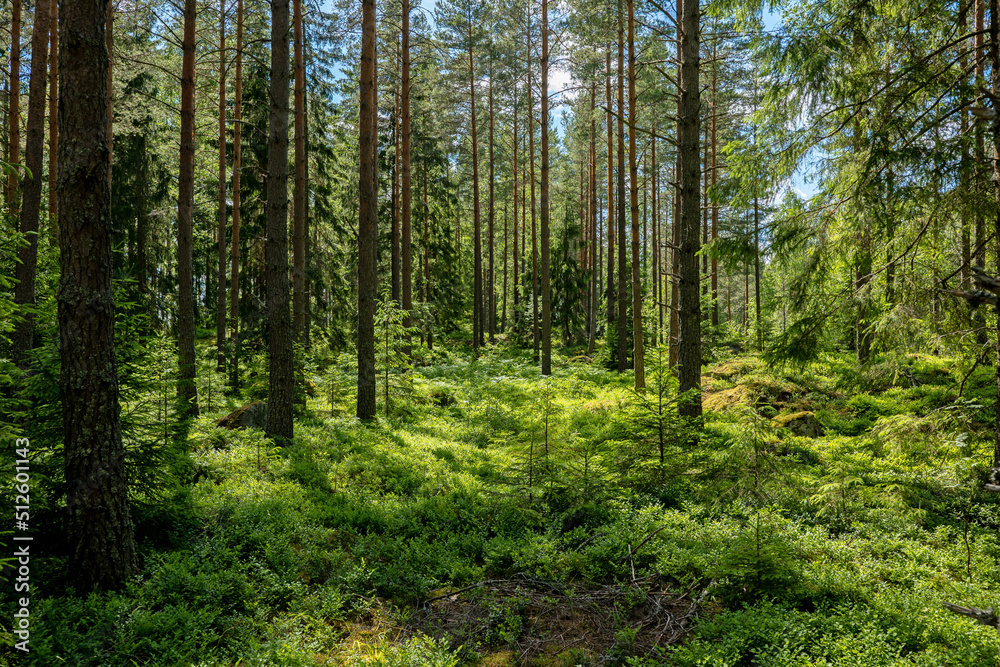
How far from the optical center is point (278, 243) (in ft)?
28.1

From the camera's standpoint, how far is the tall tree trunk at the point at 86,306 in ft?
13.1

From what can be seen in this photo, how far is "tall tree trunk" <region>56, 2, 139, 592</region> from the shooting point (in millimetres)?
3986

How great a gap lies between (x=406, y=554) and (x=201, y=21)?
1676 centimetres

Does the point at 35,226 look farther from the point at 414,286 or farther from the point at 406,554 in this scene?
the point at 414,286

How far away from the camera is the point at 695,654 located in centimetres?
381

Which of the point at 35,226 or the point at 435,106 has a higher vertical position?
the point at 435,106

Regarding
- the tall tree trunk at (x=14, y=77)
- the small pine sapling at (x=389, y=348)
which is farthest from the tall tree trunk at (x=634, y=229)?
the tall tree trunk at (x=14, y=77)

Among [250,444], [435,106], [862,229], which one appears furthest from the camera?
[435,106]

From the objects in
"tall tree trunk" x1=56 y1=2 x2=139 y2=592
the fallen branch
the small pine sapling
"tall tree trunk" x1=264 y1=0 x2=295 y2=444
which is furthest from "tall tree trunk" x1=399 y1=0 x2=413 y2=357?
"tall tree trunk" x1=56 y1=2 x2=139 y2=592

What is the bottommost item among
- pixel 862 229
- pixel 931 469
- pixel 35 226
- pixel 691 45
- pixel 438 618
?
pixel 438 618

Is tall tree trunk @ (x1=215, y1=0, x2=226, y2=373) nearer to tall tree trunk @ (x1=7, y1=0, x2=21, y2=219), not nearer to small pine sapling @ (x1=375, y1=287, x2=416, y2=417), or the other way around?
tall tree trunk @ (x1=7, y1=0, x2=21, y2=219)

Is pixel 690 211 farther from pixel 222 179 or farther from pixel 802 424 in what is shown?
pixel 222 179

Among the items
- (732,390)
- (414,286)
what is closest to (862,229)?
(732,390)

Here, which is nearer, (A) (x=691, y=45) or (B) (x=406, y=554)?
(B) (x=406, y=554)
